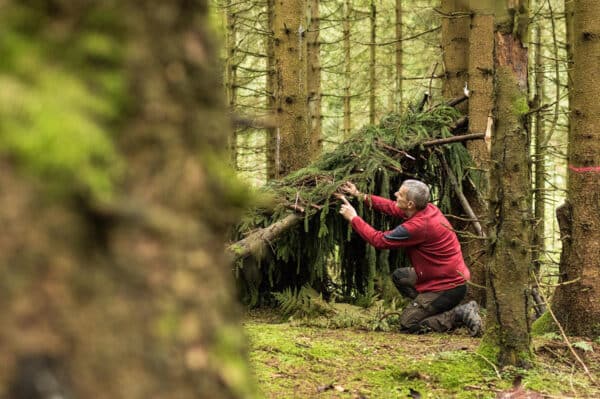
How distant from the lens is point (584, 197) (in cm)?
580

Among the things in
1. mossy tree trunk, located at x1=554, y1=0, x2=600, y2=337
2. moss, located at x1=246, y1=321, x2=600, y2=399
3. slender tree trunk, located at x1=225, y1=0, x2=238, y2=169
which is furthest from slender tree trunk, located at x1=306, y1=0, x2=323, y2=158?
moss, located at x1=246, y1=321, x2=600, y2=399

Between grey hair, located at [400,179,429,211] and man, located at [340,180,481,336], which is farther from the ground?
Answer: grey hair, located at [400,179,429,211]

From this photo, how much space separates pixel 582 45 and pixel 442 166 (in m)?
2.47

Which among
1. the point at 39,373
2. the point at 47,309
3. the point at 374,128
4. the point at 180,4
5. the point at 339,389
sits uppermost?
the point at 374,128

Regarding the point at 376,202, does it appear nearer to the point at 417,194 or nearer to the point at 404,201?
the point at 404,201

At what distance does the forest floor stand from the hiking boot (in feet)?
2.49

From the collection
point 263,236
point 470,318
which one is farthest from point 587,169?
point 263,236

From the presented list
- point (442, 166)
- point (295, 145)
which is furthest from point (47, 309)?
point (295, 145)

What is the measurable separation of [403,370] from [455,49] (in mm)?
5967

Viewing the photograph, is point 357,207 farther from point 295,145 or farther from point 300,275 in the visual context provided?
point 295,145

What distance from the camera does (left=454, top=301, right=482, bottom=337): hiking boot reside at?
21.0ft

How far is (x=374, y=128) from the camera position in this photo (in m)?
8.21

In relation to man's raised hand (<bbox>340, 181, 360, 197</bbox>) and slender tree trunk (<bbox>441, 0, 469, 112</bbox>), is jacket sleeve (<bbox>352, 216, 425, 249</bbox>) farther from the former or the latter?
slender tree trunk (<bbox>441, 0, 469, 112</bbox>)

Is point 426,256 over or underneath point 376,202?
underneath
